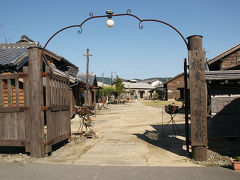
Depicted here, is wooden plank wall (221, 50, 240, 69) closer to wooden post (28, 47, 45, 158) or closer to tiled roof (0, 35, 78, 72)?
tiled roof (0, 35, 78, 72)

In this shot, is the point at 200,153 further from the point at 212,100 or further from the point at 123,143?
the point at 123,143

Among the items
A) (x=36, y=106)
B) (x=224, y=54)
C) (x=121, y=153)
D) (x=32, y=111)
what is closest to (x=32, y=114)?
(x=32, y=111)

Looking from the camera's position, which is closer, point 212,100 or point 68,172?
point 68,172

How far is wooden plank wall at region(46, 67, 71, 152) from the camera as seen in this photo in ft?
20.6

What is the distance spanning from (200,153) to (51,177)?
3664 millimetres

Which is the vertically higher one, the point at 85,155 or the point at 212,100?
the point at 212,100

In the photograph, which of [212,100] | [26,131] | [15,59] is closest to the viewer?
[26,131]

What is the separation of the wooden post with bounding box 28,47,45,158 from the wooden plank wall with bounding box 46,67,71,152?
0.71ft

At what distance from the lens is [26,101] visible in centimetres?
619

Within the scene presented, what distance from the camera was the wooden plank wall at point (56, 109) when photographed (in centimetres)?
628

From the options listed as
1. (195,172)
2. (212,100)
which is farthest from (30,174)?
(212,100)

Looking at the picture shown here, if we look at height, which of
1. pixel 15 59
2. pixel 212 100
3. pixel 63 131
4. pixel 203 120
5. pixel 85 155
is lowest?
pixel 85 155

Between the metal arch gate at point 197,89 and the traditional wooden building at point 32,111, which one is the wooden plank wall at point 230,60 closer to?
the metal arch gate at point 197,89

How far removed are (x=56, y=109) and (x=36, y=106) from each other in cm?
74
